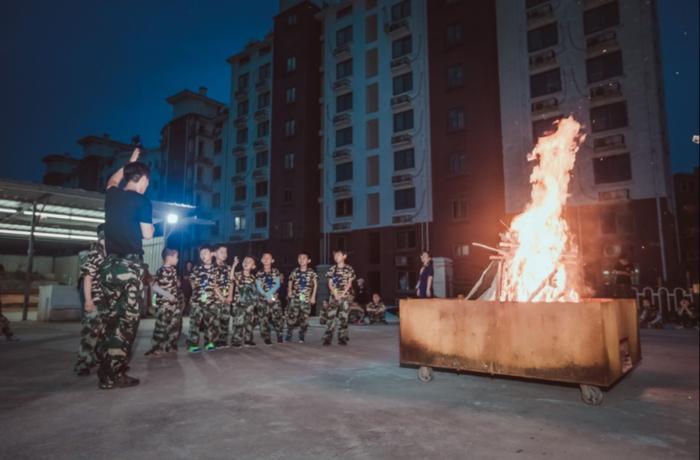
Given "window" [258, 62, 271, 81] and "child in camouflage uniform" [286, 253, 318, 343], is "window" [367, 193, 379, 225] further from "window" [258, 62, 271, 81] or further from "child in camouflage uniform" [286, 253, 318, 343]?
"child in camouflage uniform" [286, 253, 318, 343]

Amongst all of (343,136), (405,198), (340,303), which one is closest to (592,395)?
(340,303)

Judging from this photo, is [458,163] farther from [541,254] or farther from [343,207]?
[541,254]

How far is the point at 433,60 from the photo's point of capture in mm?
28656

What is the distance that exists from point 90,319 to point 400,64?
28067 mm

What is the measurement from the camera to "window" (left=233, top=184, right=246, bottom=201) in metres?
38.2

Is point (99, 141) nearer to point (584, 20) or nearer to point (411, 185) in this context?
point (411, 185)

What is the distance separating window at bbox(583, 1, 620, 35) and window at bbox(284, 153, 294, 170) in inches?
869

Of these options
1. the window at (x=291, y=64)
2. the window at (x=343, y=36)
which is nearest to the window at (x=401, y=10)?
the window at (x=343, y=36)

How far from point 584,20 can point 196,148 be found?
34.0 meters

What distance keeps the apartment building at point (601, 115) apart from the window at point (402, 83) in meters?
6.54

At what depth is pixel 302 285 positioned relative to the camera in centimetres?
939

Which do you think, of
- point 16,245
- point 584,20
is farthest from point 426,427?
point 16,245

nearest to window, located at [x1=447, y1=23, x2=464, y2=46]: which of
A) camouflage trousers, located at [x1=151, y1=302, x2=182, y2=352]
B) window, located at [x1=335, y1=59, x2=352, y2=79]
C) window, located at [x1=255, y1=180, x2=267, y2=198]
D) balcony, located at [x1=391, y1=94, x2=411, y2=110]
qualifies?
balcony, located at [x1=391, y1=94, x2=411, y2=110]

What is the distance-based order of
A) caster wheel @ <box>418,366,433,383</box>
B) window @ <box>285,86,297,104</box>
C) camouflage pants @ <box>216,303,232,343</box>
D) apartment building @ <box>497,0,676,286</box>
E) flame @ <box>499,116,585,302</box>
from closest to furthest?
caster wheel @ <box>418,366,433,383</box> < flame @ <box>499,116,585,302</box> < camouflage pants @ <box>216,303,232,343</box> < apartment building @ <box>497,0,676,286</box> < window @ <box>285,86,297,104</box>
